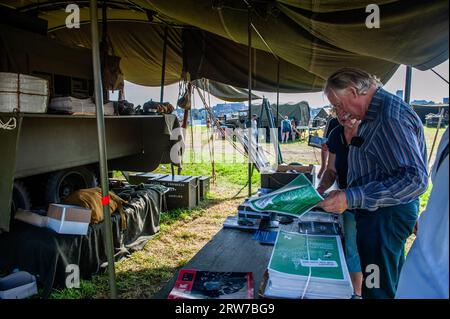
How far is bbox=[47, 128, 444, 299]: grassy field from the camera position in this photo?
118 inches

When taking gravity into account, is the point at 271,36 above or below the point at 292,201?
above

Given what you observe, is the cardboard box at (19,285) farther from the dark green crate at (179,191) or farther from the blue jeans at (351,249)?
the dark green crate at (179,191)

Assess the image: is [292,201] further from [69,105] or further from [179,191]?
[179,191]

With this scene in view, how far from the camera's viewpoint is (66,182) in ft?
13.3

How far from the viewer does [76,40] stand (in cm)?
598

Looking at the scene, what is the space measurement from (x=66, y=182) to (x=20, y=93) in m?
1.82

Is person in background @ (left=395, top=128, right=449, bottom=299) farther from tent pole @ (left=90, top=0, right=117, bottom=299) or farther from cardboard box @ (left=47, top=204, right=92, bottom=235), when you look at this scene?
cardboard box @ (left=47, top=204, right=92, bottom=235)

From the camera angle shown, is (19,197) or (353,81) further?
(19,197)

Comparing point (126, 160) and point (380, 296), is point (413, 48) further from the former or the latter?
point (126, 160)

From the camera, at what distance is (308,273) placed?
100 cm

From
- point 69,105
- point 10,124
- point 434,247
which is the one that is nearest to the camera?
point 434,247

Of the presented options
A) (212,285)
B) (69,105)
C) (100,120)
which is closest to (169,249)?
(69,105)

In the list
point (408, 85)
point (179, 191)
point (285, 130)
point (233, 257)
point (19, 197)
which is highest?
point (408, 85)

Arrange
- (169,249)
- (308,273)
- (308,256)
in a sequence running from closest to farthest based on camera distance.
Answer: (308,273), (308,256), (169,249)
